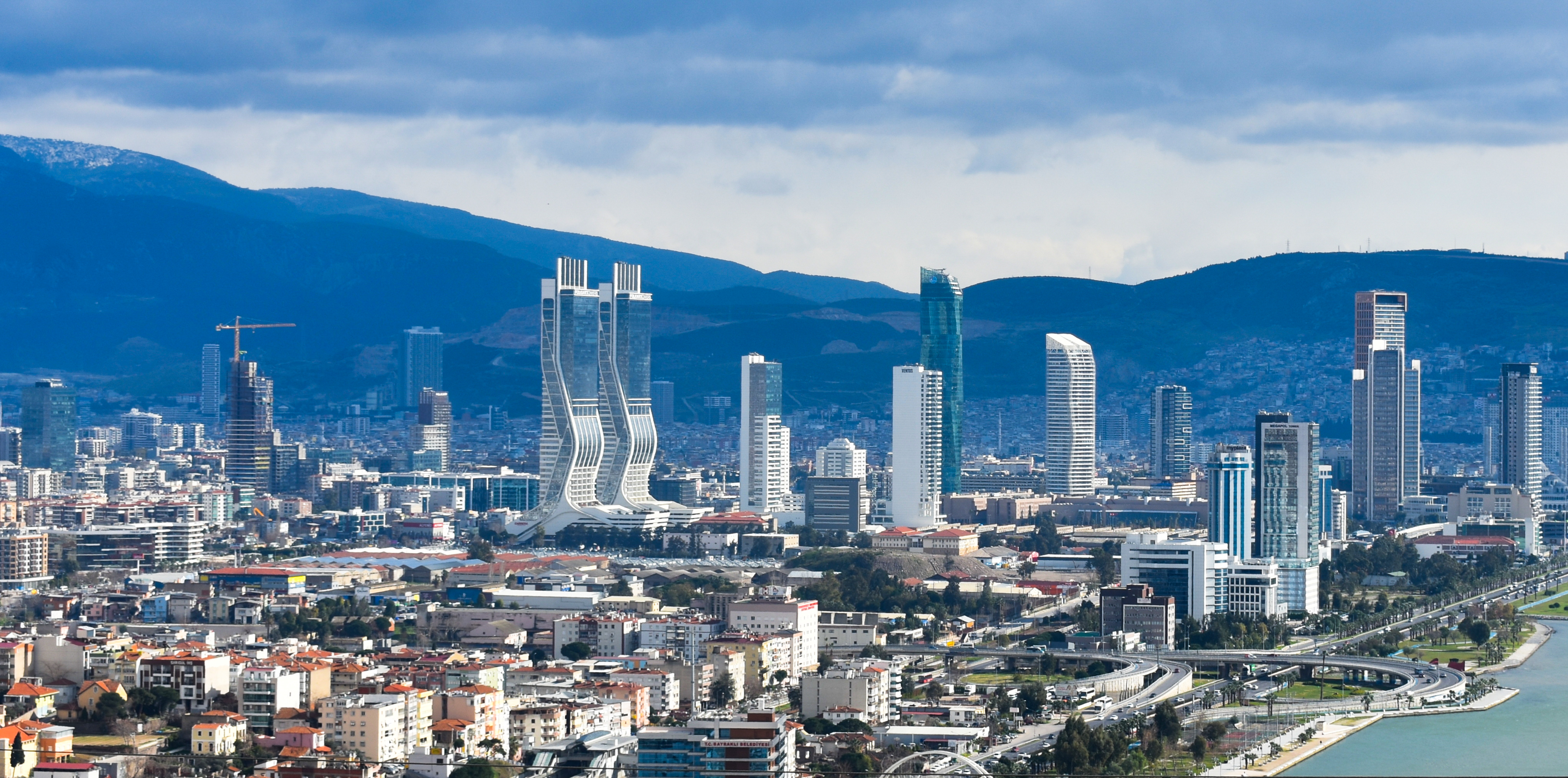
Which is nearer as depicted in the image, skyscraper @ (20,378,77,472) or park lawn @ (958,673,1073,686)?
park lawn @ (958,673,1073,686)

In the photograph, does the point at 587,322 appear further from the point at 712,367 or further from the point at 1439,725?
the point at 712,367

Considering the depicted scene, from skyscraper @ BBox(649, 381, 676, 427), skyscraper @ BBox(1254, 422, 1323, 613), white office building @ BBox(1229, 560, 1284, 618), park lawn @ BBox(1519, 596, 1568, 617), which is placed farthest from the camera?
skyscraper @ BBox(649, 381, 676, 427)

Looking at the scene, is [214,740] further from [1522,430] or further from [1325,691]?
[1522,430]

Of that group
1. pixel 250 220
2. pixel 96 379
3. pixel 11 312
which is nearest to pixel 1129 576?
pixel 96 379

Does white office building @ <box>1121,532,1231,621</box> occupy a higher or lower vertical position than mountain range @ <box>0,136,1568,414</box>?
lower

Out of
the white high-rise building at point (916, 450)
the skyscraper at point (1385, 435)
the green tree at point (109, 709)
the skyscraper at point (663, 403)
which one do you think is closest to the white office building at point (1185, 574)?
the green tree at point (109, 709)

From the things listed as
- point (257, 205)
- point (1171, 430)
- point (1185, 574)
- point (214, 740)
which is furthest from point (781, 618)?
point (257, 205)

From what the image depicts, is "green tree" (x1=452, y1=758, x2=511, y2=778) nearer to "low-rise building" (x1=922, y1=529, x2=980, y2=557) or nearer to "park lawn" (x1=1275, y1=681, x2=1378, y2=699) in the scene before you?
"park lawn" (x1=1275, y1=681, x2=1378, y2=699)

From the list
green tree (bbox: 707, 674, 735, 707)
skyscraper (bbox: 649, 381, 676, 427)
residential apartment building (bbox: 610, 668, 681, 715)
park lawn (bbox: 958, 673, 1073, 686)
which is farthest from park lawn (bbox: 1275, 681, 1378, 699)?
skyscraper (bbox: 649, 381, 676, 427)
